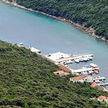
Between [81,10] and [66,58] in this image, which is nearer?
[66,58]

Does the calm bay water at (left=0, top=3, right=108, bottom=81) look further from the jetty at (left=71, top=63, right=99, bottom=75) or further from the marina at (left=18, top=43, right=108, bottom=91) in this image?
the marina at (left=18, top=43, right=108, bottom=91)

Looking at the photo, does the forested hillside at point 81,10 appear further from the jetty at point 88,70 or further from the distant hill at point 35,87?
the distant hill at point 35,87

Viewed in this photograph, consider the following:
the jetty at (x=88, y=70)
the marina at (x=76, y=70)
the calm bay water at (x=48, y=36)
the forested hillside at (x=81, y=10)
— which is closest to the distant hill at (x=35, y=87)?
the marina at (x=76, y=70)

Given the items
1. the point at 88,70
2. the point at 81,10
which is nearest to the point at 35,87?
the point at 88,70

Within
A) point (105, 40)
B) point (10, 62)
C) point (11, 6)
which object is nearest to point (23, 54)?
point (10, 62)

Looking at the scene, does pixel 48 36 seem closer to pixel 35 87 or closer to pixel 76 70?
pixel 76 70
